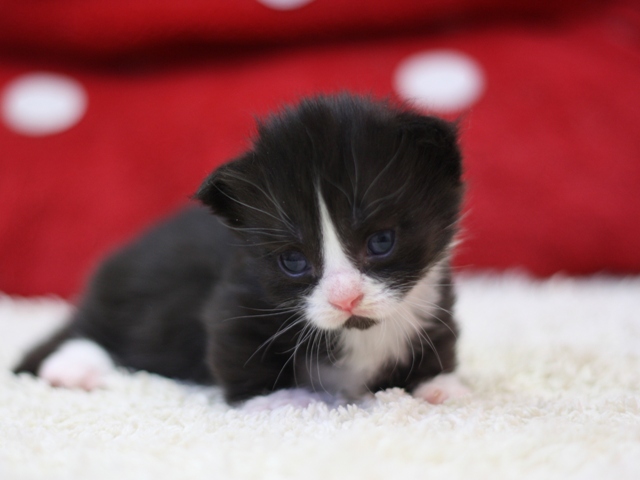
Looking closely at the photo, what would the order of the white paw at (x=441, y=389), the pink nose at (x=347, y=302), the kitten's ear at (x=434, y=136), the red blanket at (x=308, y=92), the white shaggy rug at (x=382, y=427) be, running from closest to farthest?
the white shaggy rug at (x=382, y=427)
the pink nose at (x=347, y=302)
the kitten's ear at (x=434, y=136)
the white paw at (x=441, y=389)
the red blanket at (x=308, y=92)

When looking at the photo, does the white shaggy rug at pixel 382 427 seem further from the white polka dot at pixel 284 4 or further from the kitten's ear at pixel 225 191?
the white polka dot at pixel 284 4

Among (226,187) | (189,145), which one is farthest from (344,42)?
(226,187)

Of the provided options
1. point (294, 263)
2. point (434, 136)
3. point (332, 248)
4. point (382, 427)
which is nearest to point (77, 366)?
point (294, 263)

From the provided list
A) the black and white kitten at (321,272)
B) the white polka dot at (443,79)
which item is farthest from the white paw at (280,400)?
the white polka dot at (443,79)

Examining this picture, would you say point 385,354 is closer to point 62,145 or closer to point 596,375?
point 596,375

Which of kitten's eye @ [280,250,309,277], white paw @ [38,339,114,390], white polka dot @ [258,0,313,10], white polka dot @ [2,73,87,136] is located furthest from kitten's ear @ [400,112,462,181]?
white polka dot @ [2,73,87,136]

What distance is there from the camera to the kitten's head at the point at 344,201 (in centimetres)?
144

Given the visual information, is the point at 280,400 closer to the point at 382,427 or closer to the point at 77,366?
the point at 382,427

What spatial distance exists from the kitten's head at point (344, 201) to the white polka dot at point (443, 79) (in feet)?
4.84

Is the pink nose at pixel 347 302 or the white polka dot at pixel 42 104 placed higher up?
the white polka dot at pixel 42 104

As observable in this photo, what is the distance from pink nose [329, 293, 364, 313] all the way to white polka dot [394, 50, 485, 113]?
1731mm

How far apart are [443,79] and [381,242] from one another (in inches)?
69.5

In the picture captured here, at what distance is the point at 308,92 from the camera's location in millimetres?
2906

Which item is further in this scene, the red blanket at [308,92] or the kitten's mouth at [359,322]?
the red blanket at [308,92]
